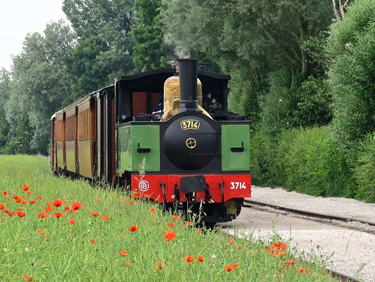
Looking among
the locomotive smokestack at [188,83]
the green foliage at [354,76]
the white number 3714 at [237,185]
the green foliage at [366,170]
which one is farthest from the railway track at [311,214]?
the locomotive smokestack at [188,83]

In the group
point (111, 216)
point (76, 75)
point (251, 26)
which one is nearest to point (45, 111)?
point (76, 75)

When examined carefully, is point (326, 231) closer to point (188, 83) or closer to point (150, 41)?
point (188, 83)

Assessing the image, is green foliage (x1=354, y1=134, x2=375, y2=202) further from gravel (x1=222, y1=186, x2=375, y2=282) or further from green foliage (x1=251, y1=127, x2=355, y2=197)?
green foliage (x1=251, y1=127, x2=355, y2=197)

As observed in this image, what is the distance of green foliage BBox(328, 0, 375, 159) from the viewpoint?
2055cm

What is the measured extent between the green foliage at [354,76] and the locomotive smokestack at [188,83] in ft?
28.0

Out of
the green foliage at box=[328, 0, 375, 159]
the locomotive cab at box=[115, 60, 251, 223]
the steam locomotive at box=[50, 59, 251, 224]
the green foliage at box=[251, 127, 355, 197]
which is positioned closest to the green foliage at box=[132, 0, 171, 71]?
the green foliage at box=[251, 127, 355, 197]

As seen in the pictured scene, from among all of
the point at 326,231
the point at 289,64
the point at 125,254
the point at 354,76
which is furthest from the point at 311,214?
the point at 289,64

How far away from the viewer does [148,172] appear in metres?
13.0

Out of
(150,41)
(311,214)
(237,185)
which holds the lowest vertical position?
(311,214)

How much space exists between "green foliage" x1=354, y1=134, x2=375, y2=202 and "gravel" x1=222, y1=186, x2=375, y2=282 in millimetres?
332

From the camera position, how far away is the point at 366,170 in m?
20.0

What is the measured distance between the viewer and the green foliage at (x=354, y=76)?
2055 cm

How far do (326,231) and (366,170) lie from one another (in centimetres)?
712

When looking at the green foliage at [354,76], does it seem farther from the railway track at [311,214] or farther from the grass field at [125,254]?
the grass field at [125,254]
